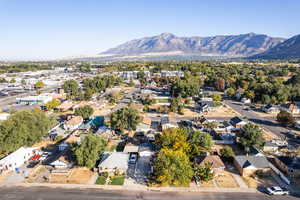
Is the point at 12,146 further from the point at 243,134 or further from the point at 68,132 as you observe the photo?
the point at 243,134

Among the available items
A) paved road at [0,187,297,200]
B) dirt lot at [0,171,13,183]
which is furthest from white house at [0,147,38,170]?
paved road at [0,187,297,200]

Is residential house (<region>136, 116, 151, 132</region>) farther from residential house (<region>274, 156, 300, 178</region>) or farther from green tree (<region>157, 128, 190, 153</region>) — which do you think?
residential house (<region>274, 156, 300, 178</region>)

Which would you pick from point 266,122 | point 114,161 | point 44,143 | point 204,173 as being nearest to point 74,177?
point 114,161

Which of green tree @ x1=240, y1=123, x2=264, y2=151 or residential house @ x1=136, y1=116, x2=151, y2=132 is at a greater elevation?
green tree @ x1=240, y1=123, x2=264, y2=151

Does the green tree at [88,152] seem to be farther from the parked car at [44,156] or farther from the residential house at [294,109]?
the residential house at [294,109]

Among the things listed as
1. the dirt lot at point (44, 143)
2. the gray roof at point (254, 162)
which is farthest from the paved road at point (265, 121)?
the dirt lot at point (44, 143)

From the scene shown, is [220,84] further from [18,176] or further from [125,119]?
[18,176]
